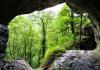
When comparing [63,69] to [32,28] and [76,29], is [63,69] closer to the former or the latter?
[76,29]

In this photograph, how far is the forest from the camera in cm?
2270

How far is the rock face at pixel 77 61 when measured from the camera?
53.0ft

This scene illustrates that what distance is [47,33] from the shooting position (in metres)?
31.3

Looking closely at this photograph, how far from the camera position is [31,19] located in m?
31.8

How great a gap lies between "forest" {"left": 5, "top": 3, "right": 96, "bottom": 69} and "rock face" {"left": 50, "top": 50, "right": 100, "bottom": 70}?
4263 millimetres

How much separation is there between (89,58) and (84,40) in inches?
222

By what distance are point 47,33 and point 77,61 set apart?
48.6 ft

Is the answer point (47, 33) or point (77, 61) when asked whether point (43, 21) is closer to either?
point (47, 33)

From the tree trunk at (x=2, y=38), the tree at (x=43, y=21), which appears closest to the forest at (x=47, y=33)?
the tree at (x=43, y=21)

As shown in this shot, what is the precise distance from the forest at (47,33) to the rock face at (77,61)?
14.0ft

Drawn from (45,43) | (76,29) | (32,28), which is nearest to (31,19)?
(32,28)

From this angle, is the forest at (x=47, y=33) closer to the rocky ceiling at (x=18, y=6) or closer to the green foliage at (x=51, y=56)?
the green foliage at (x=51, y=56)

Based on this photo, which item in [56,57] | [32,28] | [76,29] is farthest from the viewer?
[32,28]

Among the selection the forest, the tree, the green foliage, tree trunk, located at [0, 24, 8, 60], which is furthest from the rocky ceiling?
the tree
